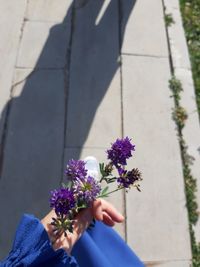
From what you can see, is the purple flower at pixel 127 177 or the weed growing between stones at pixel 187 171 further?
the weed growing between stones at pixel 187 171

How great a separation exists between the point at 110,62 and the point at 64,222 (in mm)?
2948

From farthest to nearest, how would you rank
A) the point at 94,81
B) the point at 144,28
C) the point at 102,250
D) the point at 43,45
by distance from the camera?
the point at 144,28 < the point at 43,45 < the point at 94,81 < the point at 102,250

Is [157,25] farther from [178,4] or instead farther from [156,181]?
[156,181]

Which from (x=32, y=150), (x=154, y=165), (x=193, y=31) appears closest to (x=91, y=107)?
(x=32, y=150)

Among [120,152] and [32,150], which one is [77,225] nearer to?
[120,152]

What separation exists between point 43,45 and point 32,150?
1268mm

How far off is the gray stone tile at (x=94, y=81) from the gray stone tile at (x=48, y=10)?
181mm

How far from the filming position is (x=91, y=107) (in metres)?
3.86

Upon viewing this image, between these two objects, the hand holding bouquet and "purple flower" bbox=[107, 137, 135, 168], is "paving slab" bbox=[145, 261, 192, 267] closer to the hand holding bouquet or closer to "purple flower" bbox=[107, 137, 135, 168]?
the hand holding bouquet

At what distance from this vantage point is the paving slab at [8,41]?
3930 mm

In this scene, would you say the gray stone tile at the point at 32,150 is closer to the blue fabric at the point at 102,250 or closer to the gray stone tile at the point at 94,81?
the gray stone tile at the point at 94,81

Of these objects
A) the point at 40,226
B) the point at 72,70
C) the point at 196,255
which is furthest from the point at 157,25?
the point at 40,226

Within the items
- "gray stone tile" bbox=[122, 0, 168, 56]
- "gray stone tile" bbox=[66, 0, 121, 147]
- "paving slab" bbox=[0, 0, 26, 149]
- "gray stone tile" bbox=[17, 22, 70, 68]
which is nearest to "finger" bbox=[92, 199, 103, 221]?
"gray stone tile" bbox=[66, 0, 121, 147]

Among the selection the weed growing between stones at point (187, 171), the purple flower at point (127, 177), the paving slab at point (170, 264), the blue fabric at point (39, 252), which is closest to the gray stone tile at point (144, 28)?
the weed growing between stones at point (187, 171)
